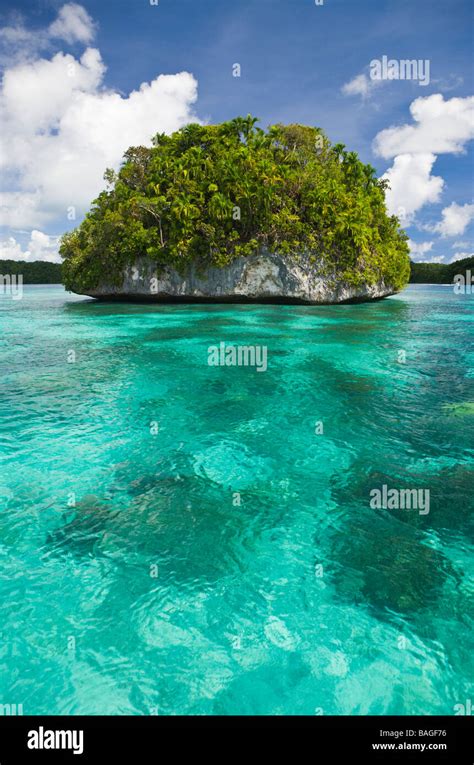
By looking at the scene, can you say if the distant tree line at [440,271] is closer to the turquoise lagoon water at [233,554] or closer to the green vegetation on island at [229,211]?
the green vegetation on island at [229,211]

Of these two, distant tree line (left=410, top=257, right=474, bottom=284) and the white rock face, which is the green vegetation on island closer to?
the white rock face

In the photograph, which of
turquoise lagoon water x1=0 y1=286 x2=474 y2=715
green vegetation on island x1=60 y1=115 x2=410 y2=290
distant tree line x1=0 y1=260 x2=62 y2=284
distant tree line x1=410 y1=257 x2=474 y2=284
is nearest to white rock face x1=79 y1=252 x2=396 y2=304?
green vegetation on island x1=60 y1=115 x2=410 y2=290

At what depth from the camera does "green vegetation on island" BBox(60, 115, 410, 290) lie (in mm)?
36531

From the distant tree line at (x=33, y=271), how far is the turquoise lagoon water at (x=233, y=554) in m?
127

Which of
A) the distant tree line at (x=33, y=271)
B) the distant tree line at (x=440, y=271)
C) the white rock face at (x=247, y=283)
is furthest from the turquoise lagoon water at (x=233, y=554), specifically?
the distant tree line at (x=33, y=271)

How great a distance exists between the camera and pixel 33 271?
399ft

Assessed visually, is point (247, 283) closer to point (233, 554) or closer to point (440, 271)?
point (233, 554)

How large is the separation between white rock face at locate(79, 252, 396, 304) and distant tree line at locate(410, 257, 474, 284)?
7374 cm

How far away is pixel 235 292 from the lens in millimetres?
38594

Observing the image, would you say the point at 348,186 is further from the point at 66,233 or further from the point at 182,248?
the point at 66,233

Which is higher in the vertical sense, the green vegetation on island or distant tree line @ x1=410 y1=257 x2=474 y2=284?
distant tree line @ x1=410 y1=257 x2=474 y2=284

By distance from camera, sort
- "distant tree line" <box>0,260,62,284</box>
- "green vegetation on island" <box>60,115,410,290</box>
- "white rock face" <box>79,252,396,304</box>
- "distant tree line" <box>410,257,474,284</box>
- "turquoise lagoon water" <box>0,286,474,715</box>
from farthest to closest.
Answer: "distant tree line" <box>0,260,62,284</box>
"distant tree line" <box>410,257,474,284</box>
"white rock face" <box>79,252,396,304</box>
"green vegetation on island" <box>60,115,410,290</box>
"turquoise lagoon water" <box>0,286,474,715</box>

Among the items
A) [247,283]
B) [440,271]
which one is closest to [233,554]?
[247,283]

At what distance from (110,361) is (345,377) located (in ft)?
27.6
